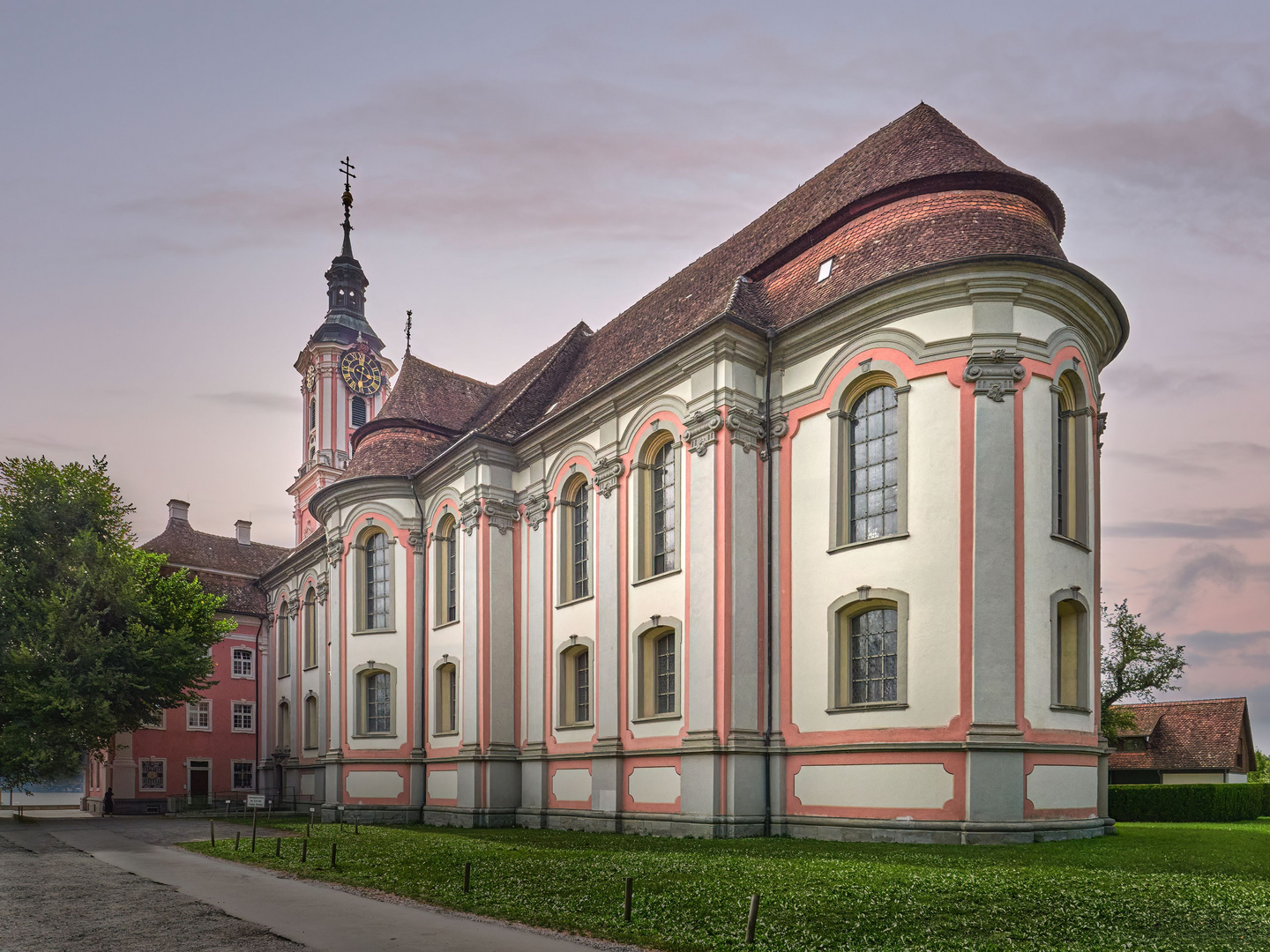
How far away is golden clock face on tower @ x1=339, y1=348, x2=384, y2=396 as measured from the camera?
5422 centimetres

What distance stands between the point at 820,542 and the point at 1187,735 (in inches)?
1266

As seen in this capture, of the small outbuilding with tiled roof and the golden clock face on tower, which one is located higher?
the golden clock face on tower

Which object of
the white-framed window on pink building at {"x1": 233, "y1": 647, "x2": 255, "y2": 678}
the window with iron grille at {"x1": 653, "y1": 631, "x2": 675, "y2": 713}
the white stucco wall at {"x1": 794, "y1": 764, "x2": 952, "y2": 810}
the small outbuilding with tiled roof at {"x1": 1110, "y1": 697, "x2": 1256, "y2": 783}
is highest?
the window with iron grille at {"x1": 653, "y1": 631, "x2": 675, "y2": 713}

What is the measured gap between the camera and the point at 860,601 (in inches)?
698

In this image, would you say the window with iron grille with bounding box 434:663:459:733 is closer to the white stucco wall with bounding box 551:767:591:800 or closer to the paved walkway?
the white stucco wall with bounding box 551:767:591:800

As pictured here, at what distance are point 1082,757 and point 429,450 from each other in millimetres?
21198

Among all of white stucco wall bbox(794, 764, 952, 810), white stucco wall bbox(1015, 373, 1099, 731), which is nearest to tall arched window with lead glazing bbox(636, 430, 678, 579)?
white stucco wall bbox(794, 764, 952, 810)

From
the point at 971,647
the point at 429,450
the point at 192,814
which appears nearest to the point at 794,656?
the point at 971,647

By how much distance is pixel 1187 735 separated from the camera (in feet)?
138

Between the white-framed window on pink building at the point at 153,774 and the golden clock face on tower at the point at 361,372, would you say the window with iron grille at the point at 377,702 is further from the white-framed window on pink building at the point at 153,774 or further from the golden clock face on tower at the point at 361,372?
the golden clock face on tower at the point at 361,372

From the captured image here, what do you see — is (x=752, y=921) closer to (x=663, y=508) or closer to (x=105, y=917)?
(x=105, y=917)

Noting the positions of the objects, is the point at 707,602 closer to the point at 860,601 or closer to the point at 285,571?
the point at 860,601

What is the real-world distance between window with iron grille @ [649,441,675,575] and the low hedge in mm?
17998

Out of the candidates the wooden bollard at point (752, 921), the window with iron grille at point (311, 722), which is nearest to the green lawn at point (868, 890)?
the wooden bollard at point (752, 921)
